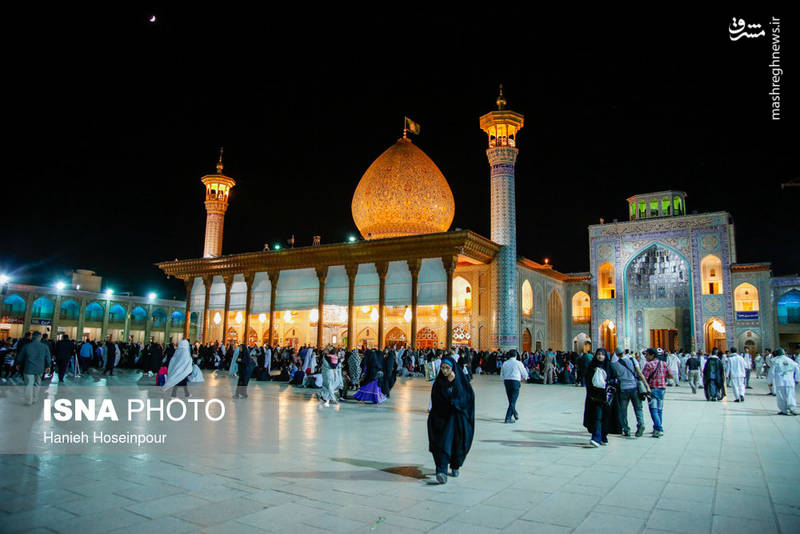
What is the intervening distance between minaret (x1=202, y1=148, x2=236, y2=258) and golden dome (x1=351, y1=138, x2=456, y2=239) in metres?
10.1

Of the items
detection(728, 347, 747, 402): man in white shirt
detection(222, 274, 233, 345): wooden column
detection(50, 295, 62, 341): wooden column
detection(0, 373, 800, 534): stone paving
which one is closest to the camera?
detection(0, 373, 800, 534): stone paving

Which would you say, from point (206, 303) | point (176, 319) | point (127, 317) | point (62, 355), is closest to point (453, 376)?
point (62, 355)

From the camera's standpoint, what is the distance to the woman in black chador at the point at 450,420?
15.6 ft

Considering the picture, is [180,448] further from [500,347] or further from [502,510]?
[500,347]

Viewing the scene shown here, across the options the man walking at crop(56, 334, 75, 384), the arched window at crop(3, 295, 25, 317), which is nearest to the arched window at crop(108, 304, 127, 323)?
the arched window at crop(3, 295, 25, 317)

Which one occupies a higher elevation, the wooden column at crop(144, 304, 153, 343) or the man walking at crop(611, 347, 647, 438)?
the wooden column at crop(144, 304, 153, 343)

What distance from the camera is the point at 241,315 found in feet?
103

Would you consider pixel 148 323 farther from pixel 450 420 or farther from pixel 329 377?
pixel 450 420

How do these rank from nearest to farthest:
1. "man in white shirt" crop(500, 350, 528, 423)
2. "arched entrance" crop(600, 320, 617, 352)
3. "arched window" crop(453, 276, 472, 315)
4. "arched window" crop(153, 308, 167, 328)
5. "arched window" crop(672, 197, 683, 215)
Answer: "man in white shirt" crop(500, 350, 528, 423), "arched window" crop(453, 276, 472, 315), "arched entrance" crop(600, 320, 617, 352), "arched window" crop(672, 197, 683, 215), "arched window" crop(153, 308, 167, 328)

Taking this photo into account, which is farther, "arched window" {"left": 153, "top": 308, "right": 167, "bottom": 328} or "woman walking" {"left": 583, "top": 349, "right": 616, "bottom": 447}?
"arched window" {"left": 153, "top": 308, "right": 167, "bottom": 328}

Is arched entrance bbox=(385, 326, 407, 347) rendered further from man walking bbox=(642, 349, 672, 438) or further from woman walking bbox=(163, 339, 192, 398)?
man walking bbox=(642, 349, 672, 438)

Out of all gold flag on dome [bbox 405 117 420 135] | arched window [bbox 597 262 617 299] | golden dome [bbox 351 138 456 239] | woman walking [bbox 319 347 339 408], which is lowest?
woman walking [bbox 319 347 339 408]

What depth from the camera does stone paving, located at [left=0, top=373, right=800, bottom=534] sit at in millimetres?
3551

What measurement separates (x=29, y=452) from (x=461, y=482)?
4.01 metres
